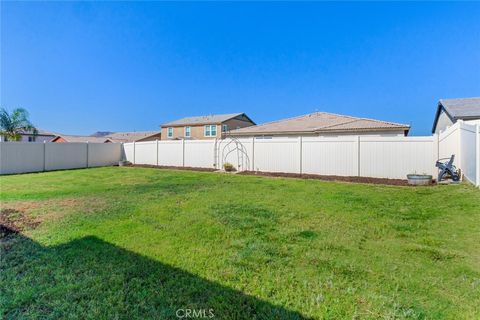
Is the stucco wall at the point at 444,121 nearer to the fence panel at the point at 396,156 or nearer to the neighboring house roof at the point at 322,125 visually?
the neighboring house roof at the point at 322,125

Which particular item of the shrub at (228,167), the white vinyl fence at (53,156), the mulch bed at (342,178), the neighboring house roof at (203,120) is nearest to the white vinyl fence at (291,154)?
the white vinyl fence at (53,156)

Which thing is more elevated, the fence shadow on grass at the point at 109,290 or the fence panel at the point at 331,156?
the fence panel at the point at 331,156

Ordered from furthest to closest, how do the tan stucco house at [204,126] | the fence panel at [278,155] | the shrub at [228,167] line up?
the tan stucco house at [204,126] → the shrub at [228,167] → the fence panel at [278,155]

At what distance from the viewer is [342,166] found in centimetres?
1102

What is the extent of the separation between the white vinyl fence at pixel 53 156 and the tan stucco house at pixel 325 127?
10708 millimetres

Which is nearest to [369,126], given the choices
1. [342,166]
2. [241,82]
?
[342,166]

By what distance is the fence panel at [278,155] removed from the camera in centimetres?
1220

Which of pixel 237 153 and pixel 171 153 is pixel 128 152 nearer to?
pixel 171 153

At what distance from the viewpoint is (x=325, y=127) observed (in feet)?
56.5

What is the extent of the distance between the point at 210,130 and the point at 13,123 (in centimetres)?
2098

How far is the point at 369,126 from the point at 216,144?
9856 mm

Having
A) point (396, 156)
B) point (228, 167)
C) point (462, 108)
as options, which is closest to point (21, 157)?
point (228, 167)

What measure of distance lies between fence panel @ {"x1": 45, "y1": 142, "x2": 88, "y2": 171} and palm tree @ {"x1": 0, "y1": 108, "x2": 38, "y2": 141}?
15.4 m

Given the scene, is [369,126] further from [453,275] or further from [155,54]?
[155,54]
